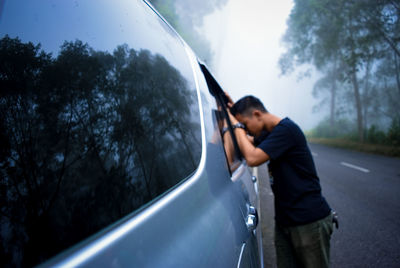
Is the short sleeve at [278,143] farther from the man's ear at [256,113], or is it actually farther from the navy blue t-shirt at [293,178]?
the man's ear at [256,113]

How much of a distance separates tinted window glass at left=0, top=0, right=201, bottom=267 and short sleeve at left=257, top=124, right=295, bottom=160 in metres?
0.96

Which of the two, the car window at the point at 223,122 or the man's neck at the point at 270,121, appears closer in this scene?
the car window at the point at 223,122

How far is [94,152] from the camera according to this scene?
1.64ft

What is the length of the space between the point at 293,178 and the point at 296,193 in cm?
11

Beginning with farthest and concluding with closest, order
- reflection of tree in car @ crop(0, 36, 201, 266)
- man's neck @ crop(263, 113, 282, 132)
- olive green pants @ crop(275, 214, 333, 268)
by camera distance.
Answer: man's neck @ crop(263, 113, 282, 132) → olive green pants @ crop(275, 214, 333, 268) → reflection of tree in car @ crop(0, 36, 201, 266)

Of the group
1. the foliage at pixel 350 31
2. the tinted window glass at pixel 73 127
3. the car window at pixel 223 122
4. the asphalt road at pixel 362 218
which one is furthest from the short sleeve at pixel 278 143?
the foliage at pixel 350 31

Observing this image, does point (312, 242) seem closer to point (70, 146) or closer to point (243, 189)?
point (243, 189)

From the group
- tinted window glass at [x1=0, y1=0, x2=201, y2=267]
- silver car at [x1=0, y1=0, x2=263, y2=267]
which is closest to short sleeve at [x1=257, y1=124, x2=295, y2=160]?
silver car at [x1=0, y1=0, x2=263, y2=267]

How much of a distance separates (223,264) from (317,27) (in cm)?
1923

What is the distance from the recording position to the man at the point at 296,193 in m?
1.51

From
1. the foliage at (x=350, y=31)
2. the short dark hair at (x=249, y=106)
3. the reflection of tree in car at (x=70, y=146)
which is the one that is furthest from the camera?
→ the foliage at (x=350, y=31)

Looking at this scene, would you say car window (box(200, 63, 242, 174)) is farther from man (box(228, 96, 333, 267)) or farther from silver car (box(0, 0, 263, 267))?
silver car (box(0, 0, 263, 267))

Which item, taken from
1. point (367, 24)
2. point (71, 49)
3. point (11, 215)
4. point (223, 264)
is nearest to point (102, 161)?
point (11, 215)

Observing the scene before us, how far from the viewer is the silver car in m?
0.38
